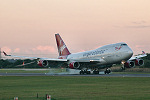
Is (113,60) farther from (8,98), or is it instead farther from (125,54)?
(8,98)

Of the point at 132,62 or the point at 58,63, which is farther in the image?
the point at 58,63

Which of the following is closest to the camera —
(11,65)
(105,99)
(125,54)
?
(105,99)

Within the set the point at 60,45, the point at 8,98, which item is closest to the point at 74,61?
the point at 60,45

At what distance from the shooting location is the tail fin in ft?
288

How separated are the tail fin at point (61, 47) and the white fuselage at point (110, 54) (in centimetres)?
1154

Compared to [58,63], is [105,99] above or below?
below

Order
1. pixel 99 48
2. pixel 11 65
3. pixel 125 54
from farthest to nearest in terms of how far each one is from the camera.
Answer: pixel 11 65, pixel 99 48, pixel 125 54

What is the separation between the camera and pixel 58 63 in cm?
8162

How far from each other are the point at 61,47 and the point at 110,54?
21.3 meters

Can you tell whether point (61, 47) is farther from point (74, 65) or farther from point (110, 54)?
point (110, 54)

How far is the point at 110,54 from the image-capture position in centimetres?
7006

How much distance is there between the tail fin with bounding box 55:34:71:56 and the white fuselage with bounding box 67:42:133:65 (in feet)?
37.8

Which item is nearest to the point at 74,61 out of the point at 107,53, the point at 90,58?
the point at 90,58

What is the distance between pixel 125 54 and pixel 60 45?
2494 centimetres
